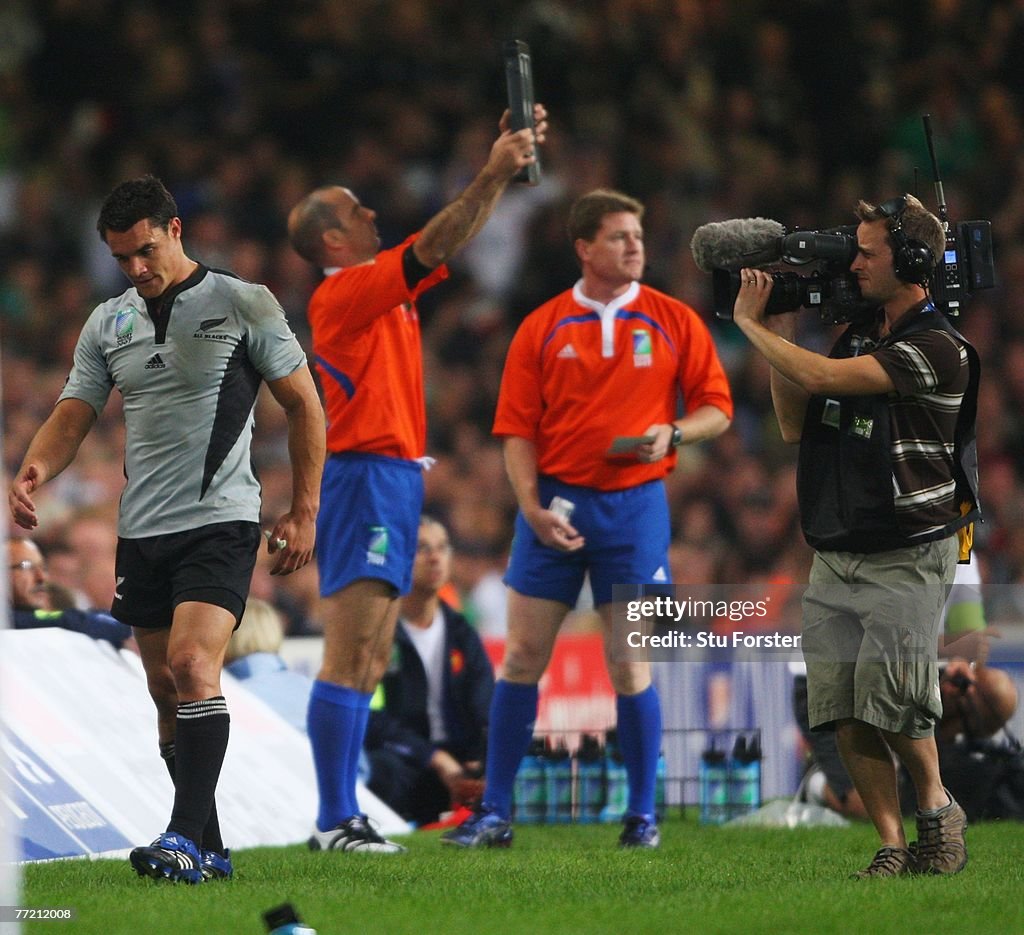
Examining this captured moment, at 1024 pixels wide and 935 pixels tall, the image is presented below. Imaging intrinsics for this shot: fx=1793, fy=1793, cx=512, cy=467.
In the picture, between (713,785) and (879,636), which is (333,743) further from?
(879,636)

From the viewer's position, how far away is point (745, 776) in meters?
8.67

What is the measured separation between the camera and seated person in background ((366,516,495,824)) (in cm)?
913

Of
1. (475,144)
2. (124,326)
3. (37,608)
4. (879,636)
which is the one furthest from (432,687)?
(475,144)

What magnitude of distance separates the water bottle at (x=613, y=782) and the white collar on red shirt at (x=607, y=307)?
224 cm

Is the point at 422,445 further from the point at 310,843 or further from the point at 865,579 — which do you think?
the point at 865,579

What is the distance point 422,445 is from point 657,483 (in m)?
1.00

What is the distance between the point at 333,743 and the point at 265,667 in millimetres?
2110

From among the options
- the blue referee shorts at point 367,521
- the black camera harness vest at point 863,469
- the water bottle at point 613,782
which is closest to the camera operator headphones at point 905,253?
the black camera harness vest at point 863,469

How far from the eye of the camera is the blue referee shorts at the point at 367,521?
283 inches

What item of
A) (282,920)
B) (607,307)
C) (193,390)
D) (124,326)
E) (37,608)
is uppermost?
(607,307)

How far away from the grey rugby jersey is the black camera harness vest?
1798 mm
